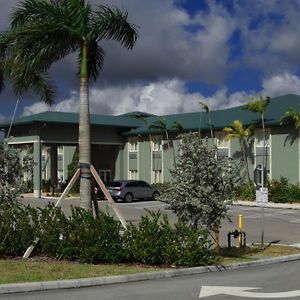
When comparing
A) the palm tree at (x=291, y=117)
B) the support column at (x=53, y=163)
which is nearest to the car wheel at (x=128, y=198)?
the palm tree at (x=291, y=117)

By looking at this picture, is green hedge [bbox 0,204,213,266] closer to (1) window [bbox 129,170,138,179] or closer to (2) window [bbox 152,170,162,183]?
(2) window [bbox 152,170,162,183]

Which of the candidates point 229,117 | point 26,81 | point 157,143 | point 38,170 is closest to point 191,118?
point 157,143

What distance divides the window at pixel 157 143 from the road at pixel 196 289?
125ft

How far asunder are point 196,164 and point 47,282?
17.2 ft

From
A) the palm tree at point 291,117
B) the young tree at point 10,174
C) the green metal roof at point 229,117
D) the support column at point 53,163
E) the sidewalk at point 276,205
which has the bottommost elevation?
the sidewalk at point 276,205

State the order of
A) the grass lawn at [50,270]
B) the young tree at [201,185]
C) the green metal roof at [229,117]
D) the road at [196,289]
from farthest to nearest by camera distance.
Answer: the green metal roof at [229,117] < the young tree at [201,185] < the grass lawn at [50,270] < the road at [196,289]

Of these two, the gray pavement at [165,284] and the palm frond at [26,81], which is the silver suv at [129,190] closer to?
the palm frond at [26,81]

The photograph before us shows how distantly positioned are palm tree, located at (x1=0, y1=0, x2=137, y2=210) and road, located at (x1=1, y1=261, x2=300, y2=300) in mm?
4748

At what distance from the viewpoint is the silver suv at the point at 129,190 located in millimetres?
41844

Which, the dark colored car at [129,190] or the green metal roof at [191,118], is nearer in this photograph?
the dark colored car at [129,190]

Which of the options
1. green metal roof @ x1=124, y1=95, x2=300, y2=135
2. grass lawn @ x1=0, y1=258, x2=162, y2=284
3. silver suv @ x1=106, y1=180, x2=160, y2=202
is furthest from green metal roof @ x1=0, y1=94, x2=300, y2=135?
grass lawn @ x1=0, y1=258, x2=162, y2=284

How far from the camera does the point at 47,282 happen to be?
1039 centimetres

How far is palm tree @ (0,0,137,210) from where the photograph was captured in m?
15.3

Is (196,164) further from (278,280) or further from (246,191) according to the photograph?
(246,191)
